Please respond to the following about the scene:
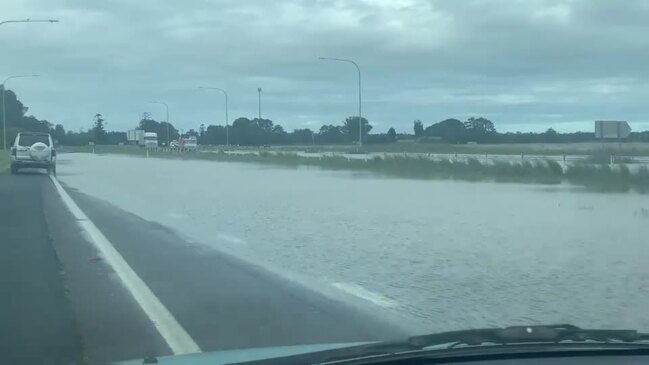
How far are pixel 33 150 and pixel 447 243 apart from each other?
116ft

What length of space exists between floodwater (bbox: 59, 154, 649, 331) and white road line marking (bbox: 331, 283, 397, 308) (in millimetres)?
22

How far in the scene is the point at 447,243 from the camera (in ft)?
57.7

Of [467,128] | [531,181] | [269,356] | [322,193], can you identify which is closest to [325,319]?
[269,356]

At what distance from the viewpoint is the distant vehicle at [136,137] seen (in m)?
141

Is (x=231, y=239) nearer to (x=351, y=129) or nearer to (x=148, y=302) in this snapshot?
(x=148, y=302)

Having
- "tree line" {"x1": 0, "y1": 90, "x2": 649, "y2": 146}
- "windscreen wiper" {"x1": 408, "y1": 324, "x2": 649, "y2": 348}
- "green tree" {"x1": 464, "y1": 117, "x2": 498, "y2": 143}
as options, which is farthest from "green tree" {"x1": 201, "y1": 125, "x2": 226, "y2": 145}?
"windscreen wiper" {"x1": 408, "y1": 324, "x2": 649, "y2": 348}

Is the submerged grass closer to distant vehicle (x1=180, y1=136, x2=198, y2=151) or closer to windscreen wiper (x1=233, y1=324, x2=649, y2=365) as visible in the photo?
windscreen wiper (x1=233, y1=324, x2=649, y2=365)

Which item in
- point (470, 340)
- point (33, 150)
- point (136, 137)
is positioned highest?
point (470, 340)

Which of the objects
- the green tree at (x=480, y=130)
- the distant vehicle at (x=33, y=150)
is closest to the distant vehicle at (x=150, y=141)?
the green tree at (x=480, y=130)

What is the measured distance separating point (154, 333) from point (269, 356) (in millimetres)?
4140

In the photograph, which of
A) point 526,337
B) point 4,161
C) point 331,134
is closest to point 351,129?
point 331,134

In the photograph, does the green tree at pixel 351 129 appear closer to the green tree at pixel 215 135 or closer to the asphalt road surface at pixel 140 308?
the green tree at pixel 215 135

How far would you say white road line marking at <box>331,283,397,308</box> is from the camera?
11.4 meters

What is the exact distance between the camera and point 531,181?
38.7 metres
